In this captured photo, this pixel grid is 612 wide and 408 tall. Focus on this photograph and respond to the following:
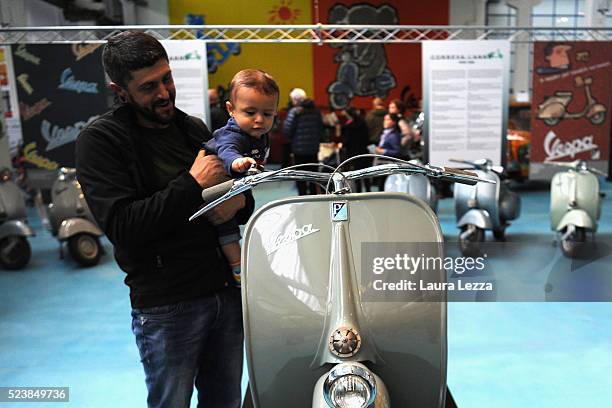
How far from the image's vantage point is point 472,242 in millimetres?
4379

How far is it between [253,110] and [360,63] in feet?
32.2

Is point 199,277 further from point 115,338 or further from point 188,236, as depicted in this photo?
point 115,338

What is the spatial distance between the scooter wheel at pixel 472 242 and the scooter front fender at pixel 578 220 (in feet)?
2.07

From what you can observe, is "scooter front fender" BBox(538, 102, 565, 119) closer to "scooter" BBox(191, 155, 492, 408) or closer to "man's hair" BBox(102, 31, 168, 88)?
"scooter" BBox(191, 155, 492, 408)

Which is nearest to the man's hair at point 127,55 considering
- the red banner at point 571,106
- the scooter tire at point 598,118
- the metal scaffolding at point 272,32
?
the metal scaffolding at point 272,32

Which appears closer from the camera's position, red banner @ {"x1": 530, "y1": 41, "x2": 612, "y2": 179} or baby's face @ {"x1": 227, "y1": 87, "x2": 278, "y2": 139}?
baby's face @ {"x1": 227, "y1": 87, "x2": 278, "y2": 139}

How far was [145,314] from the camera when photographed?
131 centimetres

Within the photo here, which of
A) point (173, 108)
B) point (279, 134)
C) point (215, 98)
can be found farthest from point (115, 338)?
point (279, 134)

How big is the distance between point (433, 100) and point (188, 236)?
4.08m

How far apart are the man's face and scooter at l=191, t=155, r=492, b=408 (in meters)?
0.26

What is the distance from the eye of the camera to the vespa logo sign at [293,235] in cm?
122

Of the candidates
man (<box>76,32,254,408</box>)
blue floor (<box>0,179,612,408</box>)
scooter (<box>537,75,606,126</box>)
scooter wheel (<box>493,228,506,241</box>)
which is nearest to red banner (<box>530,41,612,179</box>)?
scooter (<box>537,75,606,126</box>)

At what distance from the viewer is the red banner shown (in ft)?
21.1

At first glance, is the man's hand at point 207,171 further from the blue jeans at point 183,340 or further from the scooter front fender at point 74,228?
the scooter front fender at point 74,228
